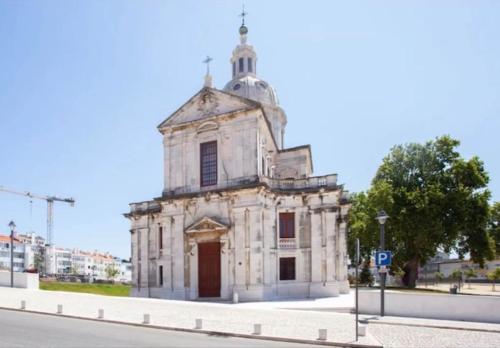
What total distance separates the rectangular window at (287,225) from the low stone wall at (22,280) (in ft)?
59.9

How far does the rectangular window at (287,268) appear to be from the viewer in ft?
95.4

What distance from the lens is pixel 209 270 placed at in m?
29.0

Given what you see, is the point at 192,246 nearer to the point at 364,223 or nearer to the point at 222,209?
the point at 222,209

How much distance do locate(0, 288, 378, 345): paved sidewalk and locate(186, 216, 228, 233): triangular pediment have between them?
7011mm

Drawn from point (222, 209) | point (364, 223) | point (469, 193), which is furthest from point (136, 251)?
point (469, 193)

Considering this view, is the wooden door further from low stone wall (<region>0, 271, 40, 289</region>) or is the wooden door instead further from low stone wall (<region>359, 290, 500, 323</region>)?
low stone wall (<region>359, 290, 500, 323</region>)

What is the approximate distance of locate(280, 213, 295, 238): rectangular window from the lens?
29.7 metres

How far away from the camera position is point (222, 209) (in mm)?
28938

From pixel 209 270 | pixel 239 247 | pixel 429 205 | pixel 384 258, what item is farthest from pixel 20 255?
pixel 384 258

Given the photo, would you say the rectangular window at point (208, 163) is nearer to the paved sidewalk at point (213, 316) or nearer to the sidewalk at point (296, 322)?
the paved sidewalk at point (213, 316)

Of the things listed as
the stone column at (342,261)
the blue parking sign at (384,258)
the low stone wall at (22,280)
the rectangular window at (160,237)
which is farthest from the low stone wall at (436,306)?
the low stone wall at (22,280)

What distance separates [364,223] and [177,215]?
18.8 m

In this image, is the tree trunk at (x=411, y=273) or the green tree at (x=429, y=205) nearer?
the green tree at (x=429, y=205)

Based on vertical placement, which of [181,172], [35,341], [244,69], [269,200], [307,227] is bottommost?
[35,341]
